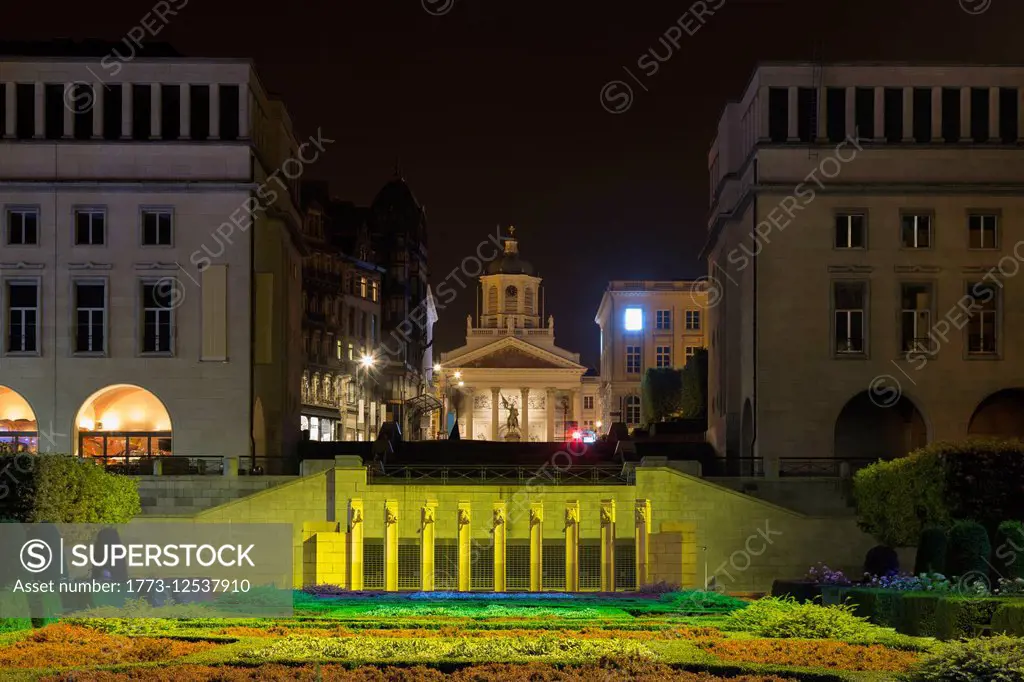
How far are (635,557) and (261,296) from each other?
79.6 ft

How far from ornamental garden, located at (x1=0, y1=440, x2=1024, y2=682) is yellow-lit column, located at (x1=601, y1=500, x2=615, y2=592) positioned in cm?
563

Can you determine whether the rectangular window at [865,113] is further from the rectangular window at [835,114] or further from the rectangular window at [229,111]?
the rectangular window at [229,111]

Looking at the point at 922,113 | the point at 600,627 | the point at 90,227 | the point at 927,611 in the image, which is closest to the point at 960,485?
the point at 927,611

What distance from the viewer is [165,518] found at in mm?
54656

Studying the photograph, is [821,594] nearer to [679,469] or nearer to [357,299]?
[679,469]

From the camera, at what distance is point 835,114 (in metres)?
69.9

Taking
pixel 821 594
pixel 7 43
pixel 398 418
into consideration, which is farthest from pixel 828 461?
pixel 398 418

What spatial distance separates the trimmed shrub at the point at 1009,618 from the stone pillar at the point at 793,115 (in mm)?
42162

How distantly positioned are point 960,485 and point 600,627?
58.8 feet

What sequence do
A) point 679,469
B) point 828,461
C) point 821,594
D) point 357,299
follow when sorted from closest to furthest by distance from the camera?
point 821,594
point 679,469
point 828,461
point 357,299

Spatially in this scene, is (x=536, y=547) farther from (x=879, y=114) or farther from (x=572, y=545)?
(x=879, y=114)

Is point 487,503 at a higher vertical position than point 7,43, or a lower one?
lower

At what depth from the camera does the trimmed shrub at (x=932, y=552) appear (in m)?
37.7

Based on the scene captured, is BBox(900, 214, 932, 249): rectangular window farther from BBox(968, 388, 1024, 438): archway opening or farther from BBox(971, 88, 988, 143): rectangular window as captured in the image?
BBox(968, 388, 1024, 438): archway opening
